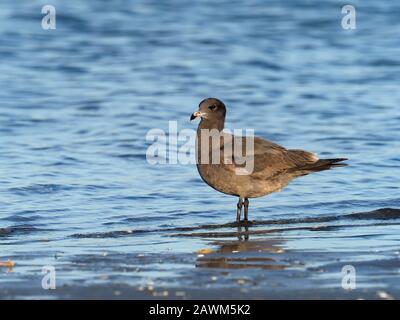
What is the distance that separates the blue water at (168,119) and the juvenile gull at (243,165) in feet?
1.17

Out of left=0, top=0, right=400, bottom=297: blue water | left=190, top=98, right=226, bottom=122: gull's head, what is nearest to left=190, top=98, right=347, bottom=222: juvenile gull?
left=190, top=98, right=226, bottom=122: gull's head

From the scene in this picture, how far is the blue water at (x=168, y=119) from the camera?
805 cm

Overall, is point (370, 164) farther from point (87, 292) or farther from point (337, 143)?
point (87, 292)

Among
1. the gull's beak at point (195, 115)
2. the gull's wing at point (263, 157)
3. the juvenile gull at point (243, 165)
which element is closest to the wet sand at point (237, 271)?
the juvenile gull at point (243, 165)

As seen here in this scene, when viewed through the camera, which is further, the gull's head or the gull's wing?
the gull's head

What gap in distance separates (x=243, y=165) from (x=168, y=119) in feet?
21.8

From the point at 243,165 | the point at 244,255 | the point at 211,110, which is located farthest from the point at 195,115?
the point at 244,255

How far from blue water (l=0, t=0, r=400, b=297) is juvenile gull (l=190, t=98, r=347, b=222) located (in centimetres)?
36

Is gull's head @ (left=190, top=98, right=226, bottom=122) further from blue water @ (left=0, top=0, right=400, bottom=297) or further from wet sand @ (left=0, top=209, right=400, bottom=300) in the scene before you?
wet sand @ (left=0, top=209, right=400, bottom=300)

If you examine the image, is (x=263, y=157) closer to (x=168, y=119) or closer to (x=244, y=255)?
(x=244, y=255)

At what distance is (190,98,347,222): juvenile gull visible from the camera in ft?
29.3

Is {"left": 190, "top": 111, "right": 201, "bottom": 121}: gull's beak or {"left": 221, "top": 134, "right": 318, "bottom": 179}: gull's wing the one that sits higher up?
{"left": 190, "top": 111, "right": 201, "bottom": 121}: gull's beak

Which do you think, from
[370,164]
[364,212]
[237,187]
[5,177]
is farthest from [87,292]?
[370,164]

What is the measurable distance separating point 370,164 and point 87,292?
6.71 metres
